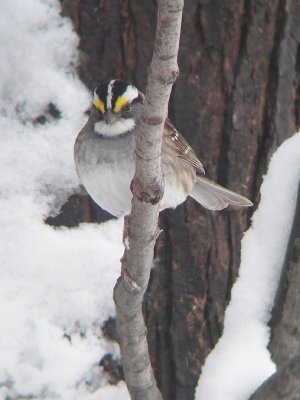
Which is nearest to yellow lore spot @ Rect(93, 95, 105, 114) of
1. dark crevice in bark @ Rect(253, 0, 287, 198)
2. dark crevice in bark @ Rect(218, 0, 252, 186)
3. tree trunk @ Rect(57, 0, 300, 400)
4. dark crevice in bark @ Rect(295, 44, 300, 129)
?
tree trunk @ Rect(57, 0, 300, 400)

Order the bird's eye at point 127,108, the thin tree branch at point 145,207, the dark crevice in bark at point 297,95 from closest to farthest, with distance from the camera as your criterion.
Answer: the thin tree branch at point 145,207 < the bird's eye at point 127,108 < the dark crevice in bark at point 297,95

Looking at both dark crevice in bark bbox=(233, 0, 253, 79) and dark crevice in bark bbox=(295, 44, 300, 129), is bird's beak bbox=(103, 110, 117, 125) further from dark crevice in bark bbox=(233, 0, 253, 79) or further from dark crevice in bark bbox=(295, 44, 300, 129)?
dark crevice in bark bbox=(295, 44, 300, 129)

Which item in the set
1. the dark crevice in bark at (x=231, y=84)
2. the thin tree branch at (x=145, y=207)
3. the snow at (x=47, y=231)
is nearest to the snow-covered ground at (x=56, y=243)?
the snow at (x=47, y=231)

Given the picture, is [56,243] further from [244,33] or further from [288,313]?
[244,33]

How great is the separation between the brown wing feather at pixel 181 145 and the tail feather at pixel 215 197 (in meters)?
0.08

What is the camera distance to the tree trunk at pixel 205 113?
4141 millimetres

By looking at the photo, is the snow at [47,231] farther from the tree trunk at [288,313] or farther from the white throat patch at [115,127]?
the tree trunk at [288,313]

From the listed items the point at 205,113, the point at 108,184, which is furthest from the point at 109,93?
the point at 205,113

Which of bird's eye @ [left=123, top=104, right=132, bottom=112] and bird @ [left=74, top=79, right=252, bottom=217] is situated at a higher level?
bird's eye @ [left=123, top=104, right=132, bottom=112]

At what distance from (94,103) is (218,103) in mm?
550

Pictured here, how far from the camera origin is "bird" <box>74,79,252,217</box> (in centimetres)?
401

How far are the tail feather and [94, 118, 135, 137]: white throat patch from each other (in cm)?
45

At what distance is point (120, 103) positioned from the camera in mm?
4039

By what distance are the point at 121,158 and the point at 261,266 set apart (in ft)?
2.62
